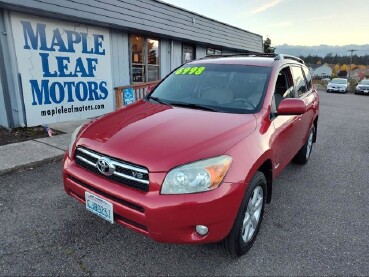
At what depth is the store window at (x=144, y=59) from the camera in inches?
362

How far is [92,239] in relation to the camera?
277 cm

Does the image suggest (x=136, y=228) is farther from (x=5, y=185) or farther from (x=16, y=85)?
(x=16, y=85)

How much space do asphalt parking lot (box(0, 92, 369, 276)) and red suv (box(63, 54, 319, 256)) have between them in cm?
32

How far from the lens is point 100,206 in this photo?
236 centimetres

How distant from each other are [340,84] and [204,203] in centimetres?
3052

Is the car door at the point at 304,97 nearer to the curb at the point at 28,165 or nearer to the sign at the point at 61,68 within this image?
the curb at the point at 28,165

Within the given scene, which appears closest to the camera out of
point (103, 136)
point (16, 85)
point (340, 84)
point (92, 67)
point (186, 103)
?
point (103, 136)

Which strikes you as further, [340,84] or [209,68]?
[340,84]

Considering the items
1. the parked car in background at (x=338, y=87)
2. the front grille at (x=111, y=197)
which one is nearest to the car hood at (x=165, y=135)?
the front grille at (x=111, y=197)

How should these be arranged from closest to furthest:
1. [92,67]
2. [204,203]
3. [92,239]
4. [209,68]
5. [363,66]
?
[204,203], [92,239], [209,68], [92,67], [363,66]

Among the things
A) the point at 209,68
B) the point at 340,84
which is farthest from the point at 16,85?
the point at 340,84

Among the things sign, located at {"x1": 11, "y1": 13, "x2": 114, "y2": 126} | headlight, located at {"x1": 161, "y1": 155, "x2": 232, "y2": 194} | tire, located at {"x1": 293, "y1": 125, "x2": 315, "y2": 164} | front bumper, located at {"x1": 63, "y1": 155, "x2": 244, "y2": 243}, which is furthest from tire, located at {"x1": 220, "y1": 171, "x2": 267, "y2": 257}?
sign, located at {"x1": 11, "y1": 13, "x2": 114, "y2": 126}

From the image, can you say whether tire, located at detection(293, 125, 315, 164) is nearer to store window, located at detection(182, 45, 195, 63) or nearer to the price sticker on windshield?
the price sticker on windshield

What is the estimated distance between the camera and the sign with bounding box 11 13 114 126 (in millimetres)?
6242
